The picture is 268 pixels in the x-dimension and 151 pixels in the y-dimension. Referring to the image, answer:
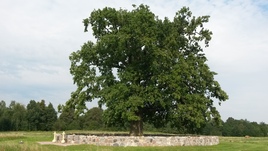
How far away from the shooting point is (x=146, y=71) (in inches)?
1331

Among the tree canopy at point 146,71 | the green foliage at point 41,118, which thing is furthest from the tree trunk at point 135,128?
the green foliage at point 41,118

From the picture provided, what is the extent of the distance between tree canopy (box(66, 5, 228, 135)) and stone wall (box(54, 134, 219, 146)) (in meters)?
1.53

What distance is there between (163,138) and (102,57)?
9966 mm

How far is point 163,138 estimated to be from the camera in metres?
29.6

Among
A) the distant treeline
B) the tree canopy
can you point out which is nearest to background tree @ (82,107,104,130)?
the distant treeline

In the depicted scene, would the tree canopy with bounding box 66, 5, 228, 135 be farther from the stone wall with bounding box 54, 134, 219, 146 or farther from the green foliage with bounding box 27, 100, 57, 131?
the green foliage with bounding box 27, 100, 57, 131

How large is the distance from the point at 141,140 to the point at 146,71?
713cm

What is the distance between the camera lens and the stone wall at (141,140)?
29.2 m

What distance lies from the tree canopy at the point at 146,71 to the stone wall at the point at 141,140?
153cm

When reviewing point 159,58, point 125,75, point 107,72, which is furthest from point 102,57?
point 159,58

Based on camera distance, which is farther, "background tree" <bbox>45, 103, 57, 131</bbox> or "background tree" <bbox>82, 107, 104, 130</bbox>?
"background tree" <bbox>82, 107, 104, 130</bbox>

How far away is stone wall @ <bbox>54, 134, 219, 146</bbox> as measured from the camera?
95.8 feet

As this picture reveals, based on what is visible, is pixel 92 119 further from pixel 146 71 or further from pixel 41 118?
pixel 146 71

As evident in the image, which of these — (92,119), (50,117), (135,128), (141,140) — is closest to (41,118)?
(50,117)
